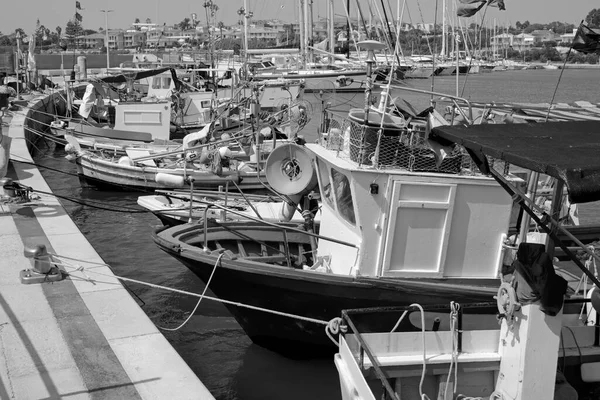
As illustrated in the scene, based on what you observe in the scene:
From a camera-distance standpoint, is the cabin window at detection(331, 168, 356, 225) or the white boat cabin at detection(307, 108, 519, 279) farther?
the cabin window at detection(331, 168, 356, 225)

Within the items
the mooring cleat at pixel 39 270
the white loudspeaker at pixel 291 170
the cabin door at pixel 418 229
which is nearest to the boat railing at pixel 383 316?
the cabin door at pixel 418 229

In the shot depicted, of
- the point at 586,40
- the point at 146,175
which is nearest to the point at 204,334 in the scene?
the point at 586,40

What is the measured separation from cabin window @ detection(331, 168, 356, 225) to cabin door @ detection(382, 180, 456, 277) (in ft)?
2.14

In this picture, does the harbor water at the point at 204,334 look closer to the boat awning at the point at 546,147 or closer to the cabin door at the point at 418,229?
the cabin door at the point at 418,229

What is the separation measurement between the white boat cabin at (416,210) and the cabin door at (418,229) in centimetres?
1

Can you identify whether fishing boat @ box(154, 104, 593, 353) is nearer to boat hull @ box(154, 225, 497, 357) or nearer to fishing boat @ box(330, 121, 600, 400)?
boat hull @ box(154, 225, 497, 357)

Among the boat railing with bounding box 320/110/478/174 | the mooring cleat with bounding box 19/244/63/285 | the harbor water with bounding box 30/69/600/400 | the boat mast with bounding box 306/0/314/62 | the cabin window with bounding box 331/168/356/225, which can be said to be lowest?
the harbor water with bounding box 30/69/600/400

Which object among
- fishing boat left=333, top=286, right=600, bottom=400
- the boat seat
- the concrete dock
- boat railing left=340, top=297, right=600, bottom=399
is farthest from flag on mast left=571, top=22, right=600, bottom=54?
the boat seat

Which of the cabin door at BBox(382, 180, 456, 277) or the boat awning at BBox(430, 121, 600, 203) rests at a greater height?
the boat awning at BBox(430, 121, 600, 203)

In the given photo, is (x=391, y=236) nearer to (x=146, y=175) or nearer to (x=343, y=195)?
(x=343, y=195)

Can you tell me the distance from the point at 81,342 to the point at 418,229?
4003 millimetres

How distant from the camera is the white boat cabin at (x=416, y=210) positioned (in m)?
8.68

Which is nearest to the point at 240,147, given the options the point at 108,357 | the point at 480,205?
the point at 480,205

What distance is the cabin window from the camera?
30.2 ft
